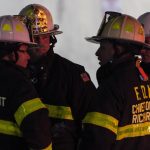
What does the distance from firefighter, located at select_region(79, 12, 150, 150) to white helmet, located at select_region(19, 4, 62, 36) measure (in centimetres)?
85

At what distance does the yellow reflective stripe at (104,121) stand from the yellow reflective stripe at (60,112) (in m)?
0.74

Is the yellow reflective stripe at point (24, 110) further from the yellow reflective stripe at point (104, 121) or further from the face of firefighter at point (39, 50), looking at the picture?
the face of firefighter at point (39, 50)

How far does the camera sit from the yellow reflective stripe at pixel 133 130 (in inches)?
115

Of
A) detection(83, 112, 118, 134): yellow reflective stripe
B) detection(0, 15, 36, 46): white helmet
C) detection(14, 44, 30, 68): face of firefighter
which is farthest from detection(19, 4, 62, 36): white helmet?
detection(83, 112, 118, 134): yellow reflective stripe

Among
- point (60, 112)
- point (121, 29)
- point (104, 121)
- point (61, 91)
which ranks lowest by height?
point (60, 112)

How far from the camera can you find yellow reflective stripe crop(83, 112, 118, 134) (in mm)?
2857

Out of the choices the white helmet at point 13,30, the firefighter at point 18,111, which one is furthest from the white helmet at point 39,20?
the firefighter at point 18,111

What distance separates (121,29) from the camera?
3.43 m

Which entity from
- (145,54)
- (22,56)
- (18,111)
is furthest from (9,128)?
(145,54)

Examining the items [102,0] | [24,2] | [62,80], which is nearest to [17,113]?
[62,80]

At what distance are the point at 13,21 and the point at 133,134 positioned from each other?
3.45 ft

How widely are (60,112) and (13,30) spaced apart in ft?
2.10

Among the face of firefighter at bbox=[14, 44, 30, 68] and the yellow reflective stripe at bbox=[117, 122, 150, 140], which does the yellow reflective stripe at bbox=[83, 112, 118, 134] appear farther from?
the face of firefighter at bbox=[14, 44, 30, 68]

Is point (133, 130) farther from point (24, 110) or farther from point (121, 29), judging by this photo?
point (121, 29)
